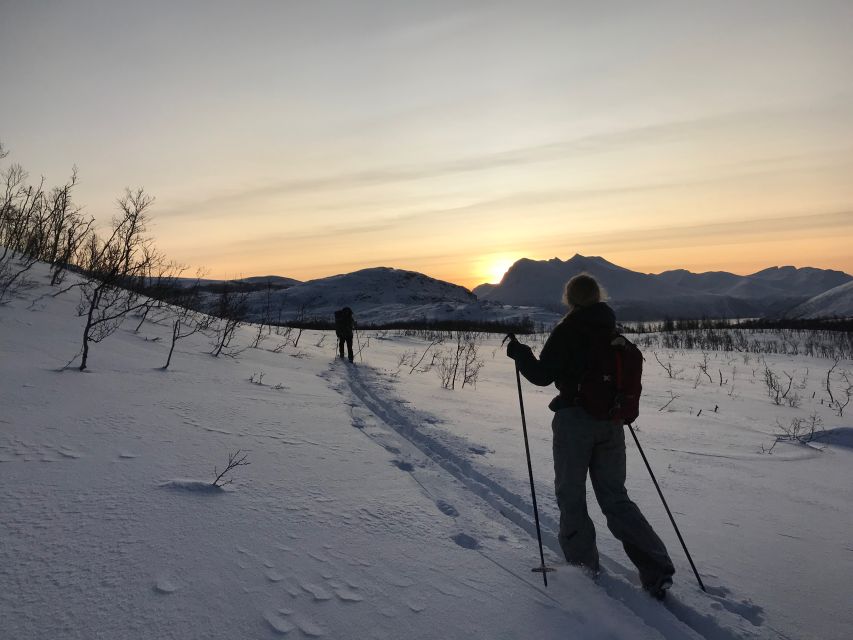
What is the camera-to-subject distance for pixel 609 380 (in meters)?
2.73

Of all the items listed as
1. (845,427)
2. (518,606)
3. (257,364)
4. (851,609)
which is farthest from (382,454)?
(845,427)

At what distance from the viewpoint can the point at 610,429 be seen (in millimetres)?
2820

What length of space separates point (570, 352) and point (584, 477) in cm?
77

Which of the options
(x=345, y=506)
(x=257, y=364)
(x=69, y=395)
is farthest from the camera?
(x=257, y=364)

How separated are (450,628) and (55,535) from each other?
198 cm

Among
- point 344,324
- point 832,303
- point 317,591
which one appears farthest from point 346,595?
point 832,303

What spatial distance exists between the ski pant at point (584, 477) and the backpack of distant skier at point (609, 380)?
92 mm

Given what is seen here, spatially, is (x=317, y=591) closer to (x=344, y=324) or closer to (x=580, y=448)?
(x=580, y=448)

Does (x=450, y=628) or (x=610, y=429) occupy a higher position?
(x=610, y=429)

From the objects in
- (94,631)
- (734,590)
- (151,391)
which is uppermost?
(151,391)

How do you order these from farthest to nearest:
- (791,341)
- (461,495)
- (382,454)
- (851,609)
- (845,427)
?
(791,341)
(845,427)
(382,454)
(461,495)
(851,609)

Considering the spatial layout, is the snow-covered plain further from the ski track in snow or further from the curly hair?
the curly hair

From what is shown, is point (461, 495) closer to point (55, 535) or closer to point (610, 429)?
point (610, 429)

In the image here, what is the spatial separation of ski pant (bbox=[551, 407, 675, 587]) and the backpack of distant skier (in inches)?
3.6
